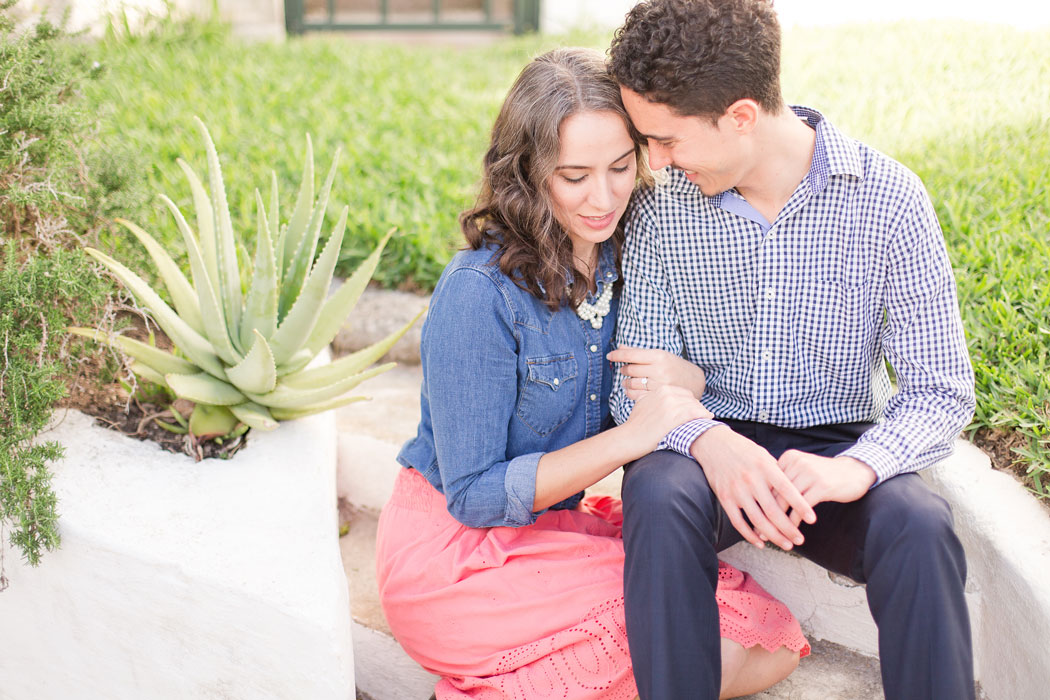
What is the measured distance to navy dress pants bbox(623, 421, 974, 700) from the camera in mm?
1791

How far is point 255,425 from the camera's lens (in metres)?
2.64

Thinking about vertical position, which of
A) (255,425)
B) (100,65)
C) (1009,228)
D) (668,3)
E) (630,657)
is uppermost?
(668,3)

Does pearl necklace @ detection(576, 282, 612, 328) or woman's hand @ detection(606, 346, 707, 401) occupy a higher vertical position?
pearl necklace @ detection(576, 282, 612, 328)

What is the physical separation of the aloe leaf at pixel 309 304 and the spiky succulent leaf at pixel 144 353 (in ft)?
A: 0.85

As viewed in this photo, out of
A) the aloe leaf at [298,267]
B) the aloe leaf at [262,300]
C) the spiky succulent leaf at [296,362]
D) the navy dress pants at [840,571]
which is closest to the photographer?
the navy dress pants at [840,571]

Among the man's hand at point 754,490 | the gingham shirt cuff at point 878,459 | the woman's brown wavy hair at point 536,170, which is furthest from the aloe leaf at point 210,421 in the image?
the gingham shirt cuff at point 878,459

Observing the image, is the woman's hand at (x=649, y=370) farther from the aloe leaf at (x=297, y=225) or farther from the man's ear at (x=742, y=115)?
the aloe leaf at (x=297, y=225)

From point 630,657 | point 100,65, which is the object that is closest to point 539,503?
point 630,657

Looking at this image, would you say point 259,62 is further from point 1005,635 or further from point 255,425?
point 1005,635

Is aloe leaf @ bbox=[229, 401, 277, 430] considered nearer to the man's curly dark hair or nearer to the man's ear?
the man's curly dark hair

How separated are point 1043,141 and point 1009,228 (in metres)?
0.92

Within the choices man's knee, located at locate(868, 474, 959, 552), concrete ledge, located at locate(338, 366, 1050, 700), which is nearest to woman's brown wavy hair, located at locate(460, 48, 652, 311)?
man's knee, located at locate(868, 474, 959, 552)

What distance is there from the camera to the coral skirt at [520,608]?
213cm

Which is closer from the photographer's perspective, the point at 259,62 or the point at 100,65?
the point at 100,65
